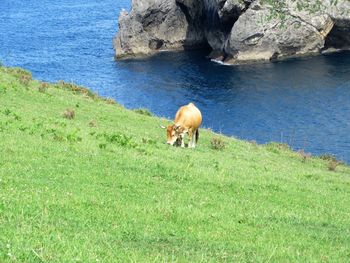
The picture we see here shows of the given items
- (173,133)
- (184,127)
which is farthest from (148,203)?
(184,127)

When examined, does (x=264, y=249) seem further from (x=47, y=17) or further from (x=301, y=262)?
(x=47, y=17)

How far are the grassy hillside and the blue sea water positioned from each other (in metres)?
34.5

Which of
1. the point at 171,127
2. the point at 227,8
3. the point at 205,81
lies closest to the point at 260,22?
the point at 227,8

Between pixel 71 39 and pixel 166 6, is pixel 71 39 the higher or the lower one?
the lower one

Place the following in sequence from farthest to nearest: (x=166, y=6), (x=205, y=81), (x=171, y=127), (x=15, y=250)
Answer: (x=166, y=6), (x=205, y=81), (x=171, y=127), (x=15, y=250)

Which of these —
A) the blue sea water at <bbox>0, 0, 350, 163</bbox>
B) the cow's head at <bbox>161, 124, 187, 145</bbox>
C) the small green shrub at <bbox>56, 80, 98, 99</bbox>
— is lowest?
the blue sea water at <bbox>0, 0, 350, 163</bbox>

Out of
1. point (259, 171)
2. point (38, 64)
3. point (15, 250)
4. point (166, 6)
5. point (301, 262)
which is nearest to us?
point (15, 250)

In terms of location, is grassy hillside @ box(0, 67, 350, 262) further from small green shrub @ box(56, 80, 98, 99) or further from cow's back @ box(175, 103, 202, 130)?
small green shrub @ box(56, 80, 98, 99)

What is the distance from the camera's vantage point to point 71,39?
12512 centimetres

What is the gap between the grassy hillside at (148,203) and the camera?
12898 mm

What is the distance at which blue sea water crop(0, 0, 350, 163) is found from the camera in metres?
71.2

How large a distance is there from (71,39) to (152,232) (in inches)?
4490

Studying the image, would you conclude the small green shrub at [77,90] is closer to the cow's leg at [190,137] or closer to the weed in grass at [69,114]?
the weed in grass at [69,114]

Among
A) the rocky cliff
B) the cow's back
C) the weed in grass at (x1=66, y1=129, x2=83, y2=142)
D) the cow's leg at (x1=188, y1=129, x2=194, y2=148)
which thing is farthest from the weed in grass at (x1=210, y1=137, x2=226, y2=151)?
the rocky cliff
